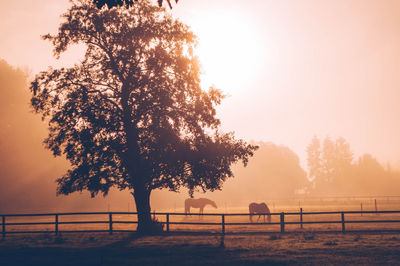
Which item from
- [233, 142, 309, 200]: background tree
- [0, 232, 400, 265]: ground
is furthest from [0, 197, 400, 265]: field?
[233, 142, 309, 200]: background tree

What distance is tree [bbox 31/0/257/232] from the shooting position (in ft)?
77.6

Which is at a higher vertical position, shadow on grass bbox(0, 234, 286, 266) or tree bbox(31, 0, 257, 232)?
tree bbox(31, 0, 257, 232)

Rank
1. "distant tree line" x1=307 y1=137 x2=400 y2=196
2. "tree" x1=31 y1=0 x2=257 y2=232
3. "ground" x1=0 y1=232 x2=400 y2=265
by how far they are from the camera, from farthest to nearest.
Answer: "distant tree line" x1=307 y1=137 x2=400 y2=196, "tree" x1=31 y1=0 x2=257 y2=232, "ground" x1=0 y1=232 x2=400 y2=265

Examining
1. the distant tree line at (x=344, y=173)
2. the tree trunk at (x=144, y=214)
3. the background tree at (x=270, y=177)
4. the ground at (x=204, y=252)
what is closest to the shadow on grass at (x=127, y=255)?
the ground at (x=204, y=252)

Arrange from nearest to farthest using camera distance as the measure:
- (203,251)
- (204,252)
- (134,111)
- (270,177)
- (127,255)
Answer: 1. (127,255)
2. (204,252)
3. (203,251)
4. (134,111)
5. (270,177)

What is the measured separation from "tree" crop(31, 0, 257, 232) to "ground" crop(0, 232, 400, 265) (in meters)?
5.57

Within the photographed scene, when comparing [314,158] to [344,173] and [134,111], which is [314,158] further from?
[134,111]

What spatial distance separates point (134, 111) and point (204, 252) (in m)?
12.0

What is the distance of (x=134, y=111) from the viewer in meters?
24.5

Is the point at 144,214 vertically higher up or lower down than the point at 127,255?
higher up

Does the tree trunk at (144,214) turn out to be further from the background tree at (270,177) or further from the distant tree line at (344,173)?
the distant tree line at (344,173)

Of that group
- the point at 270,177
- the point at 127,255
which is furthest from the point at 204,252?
the point at 270,177

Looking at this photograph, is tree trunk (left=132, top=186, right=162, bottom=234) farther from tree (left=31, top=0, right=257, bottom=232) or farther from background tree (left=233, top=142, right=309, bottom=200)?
background tree (left=233, top=142, right=309, bottom=200)

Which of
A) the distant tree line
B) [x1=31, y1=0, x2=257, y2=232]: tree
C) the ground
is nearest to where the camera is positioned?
the ground
